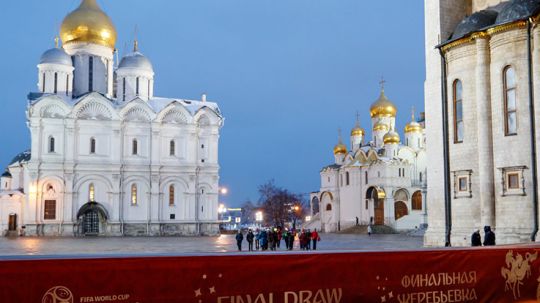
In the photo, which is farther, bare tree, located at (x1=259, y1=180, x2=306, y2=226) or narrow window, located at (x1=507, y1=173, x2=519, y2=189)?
bare tree, located at (x1=259, y1=180, x2=306, y2=226)

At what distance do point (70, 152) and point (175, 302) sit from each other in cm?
4490

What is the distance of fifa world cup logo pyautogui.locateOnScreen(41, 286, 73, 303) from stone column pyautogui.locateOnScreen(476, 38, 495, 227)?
704 inches

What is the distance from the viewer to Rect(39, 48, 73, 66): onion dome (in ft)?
171

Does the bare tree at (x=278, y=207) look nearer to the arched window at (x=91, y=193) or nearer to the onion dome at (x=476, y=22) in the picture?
the arched window at (x=91, y=193)

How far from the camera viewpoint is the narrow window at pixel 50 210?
157ft

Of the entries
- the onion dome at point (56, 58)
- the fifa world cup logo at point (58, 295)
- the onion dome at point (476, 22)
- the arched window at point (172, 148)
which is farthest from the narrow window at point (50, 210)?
the fifa world cup logo at point (58, 295)

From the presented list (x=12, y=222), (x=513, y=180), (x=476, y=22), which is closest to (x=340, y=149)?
(x=12, y=222)

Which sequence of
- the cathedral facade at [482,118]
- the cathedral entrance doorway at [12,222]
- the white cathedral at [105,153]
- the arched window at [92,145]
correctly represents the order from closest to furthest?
the cathedral facade at [482,118] < the white cathedral at [105,153] < the arched window at [92,145] < the cathedral entrance doorway at [12,222]

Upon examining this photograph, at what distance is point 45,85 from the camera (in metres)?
52.2

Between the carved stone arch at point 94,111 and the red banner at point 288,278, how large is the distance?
1779 inches

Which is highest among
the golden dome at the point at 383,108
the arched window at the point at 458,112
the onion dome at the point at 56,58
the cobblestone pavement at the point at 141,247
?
the onion dome at the point at 56,58

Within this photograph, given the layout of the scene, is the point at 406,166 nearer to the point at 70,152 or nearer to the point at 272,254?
the point at 70,152

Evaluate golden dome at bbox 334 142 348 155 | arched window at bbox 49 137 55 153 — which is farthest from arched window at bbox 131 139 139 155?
golden dome at bbox 334 142 348 155

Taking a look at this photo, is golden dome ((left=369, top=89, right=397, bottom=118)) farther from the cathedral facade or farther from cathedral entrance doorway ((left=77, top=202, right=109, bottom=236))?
the cathedral facade
